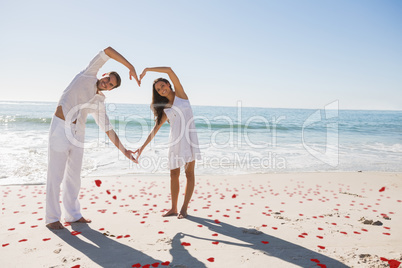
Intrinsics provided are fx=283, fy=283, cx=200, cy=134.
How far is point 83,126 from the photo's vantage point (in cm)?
451

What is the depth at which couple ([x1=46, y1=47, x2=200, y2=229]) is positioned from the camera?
4.27m

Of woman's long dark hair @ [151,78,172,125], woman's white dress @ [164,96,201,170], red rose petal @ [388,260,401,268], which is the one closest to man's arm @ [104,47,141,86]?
woman's long dark hair @ [151,78,172,125]

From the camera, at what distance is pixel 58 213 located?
450cm

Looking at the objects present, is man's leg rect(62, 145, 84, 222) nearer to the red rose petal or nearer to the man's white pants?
the man's white pants

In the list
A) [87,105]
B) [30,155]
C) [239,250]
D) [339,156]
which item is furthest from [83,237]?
[339,156]

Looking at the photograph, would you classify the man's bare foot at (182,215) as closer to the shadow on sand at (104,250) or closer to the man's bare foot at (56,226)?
the shadow on sand at (104,250)

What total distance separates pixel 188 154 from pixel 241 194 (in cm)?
274

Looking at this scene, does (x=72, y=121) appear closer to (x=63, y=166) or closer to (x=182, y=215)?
(x=63, y=166)

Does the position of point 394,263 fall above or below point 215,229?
above

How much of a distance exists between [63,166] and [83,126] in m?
0.69

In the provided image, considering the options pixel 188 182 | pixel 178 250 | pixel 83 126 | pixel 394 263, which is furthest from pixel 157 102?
pixel 394 263

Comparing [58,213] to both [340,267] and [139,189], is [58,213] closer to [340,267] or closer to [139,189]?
[139,189]

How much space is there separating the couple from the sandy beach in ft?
1.75

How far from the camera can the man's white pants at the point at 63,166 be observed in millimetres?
4246
